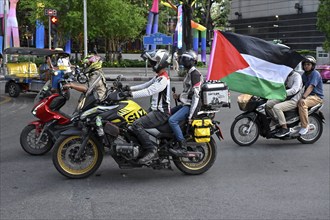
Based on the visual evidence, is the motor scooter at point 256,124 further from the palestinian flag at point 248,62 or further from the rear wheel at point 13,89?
the rear wheel at point 13,89

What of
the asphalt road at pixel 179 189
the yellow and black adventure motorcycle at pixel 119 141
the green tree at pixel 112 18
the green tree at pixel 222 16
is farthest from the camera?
the green tree at pixel 222 16

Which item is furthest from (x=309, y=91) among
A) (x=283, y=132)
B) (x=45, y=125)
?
(x=45, y=125)

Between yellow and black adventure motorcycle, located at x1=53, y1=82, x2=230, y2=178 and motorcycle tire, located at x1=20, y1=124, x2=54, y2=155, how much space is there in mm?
1661

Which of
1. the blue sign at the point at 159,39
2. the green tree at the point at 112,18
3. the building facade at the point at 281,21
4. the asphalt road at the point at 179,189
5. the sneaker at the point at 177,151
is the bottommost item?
the asphalt road at the point at 179,189

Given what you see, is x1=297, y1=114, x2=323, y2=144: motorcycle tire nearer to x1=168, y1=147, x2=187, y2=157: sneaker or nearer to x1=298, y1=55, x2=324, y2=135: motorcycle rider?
x1=298, y1=55, x2=324, y2=135: motorcycle rider

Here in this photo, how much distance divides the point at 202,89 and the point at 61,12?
102 feet

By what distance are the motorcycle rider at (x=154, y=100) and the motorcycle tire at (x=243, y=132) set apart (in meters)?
2.57

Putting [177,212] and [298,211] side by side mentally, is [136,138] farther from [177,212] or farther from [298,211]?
[298,211]

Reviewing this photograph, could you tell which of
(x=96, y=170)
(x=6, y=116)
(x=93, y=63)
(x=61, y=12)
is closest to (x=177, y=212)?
(x=96, y=170)

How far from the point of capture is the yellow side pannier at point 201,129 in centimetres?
632

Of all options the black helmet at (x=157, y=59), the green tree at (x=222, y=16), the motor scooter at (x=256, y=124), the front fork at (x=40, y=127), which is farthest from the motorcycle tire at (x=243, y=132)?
the green tree at (x=222, y=16)

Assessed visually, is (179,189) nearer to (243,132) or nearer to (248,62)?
(248,62)

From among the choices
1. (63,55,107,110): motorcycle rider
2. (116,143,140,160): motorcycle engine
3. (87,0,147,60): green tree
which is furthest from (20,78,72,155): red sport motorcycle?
(87,0,147,60): green tree

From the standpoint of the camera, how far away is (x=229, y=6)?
2975 inches
